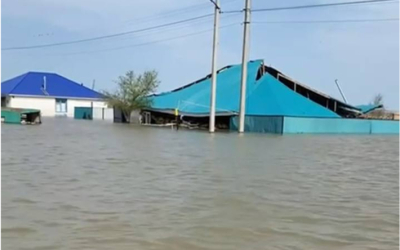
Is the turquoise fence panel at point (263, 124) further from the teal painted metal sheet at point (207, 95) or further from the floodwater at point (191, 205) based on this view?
the floodwater at point (191, 205)

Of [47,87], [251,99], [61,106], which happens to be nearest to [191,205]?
[251,99]

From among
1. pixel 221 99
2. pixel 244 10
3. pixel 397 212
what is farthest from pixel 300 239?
→ pixel 221 99

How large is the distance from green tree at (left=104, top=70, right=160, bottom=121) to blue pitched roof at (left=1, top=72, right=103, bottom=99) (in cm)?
1386

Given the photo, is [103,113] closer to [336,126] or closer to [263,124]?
[263,124]

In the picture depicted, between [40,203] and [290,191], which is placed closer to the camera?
[40,203]

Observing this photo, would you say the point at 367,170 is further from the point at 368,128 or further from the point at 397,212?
the point at 368,128

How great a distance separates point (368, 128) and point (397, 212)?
3126cm

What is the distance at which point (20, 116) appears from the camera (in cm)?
3306

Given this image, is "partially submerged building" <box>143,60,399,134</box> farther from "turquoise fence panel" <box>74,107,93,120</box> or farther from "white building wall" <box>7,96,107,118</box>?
"white building wall" <box>7,96,107,118</box>

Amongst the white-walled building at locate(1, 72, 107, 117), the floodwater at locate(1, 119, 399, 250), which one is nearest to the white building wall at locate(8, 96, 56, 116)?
the white-walled building at locate(1, 72, 107, 117)

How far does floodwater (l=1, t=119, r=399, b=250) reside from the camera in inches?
196

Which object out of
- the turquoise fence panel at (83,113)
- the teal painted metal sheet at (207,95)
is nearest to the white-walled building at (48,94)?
the turquoise fence panel at (83,113)

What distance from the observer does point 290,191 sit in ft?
26.2

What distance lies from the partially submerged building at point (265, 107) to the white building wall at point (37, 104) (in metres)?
18.8
